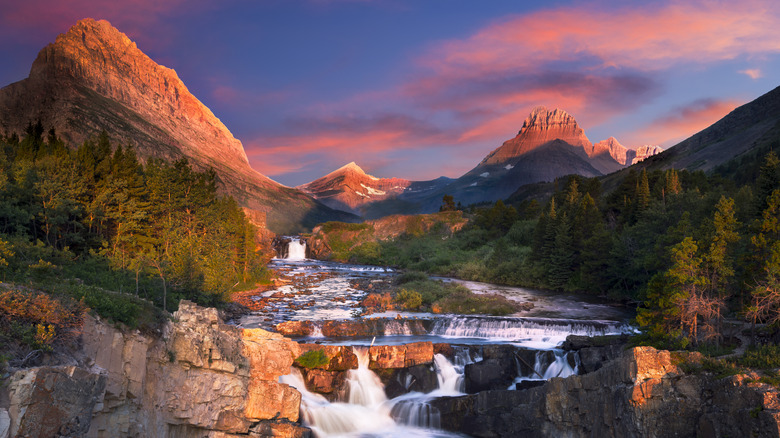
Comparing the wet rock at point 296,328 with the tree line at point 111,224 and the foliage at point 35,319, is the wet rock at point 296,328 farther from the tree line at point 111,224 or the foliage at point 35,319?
the foliage at point 35,319

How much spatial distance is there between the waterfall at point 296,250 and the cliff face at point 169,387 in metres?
83.0

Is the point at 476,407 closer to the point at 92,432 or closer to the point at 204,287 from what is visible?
the point at 92,432

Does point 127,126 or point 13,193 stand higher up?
point 127,126

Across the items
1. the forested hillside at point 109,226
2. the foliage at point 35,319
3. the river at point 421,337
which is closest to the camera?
the foliage at point 35,319

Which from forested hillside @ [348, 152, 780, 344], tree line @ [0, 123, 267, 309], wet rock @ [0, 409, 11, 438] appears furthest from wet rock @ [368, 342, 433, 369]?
wet rock @ [0, 409, 11, 438]

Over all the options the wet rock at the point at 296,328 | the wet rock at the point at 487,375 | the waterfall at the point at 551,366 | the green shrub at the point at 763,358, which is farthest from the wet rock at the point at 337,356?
the green shrub at the point at 763,358

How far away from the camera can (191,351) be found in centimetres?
1530

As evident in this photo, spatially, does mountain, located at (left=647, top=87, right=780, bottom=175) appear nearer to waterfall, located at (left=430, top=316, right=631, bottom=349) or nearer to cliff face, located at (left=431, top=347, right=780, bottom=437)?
waterfall, located at (left=430, top=316, right=631, bottom=349)

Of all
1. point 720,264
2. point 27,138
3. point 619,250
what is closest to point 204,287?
point 27,138

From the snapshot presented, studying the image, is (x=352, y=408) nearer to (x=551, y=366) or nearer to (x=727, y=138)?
(x=551, y=366)

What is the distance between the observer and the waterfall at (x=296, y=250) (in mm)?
100312

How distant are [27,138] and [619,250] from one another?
192 feet

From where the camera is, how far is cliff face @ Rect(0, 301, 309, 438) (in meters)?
9.44

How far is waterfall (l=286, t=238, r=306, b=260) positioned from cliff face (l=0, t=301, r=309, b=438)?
272 feet
